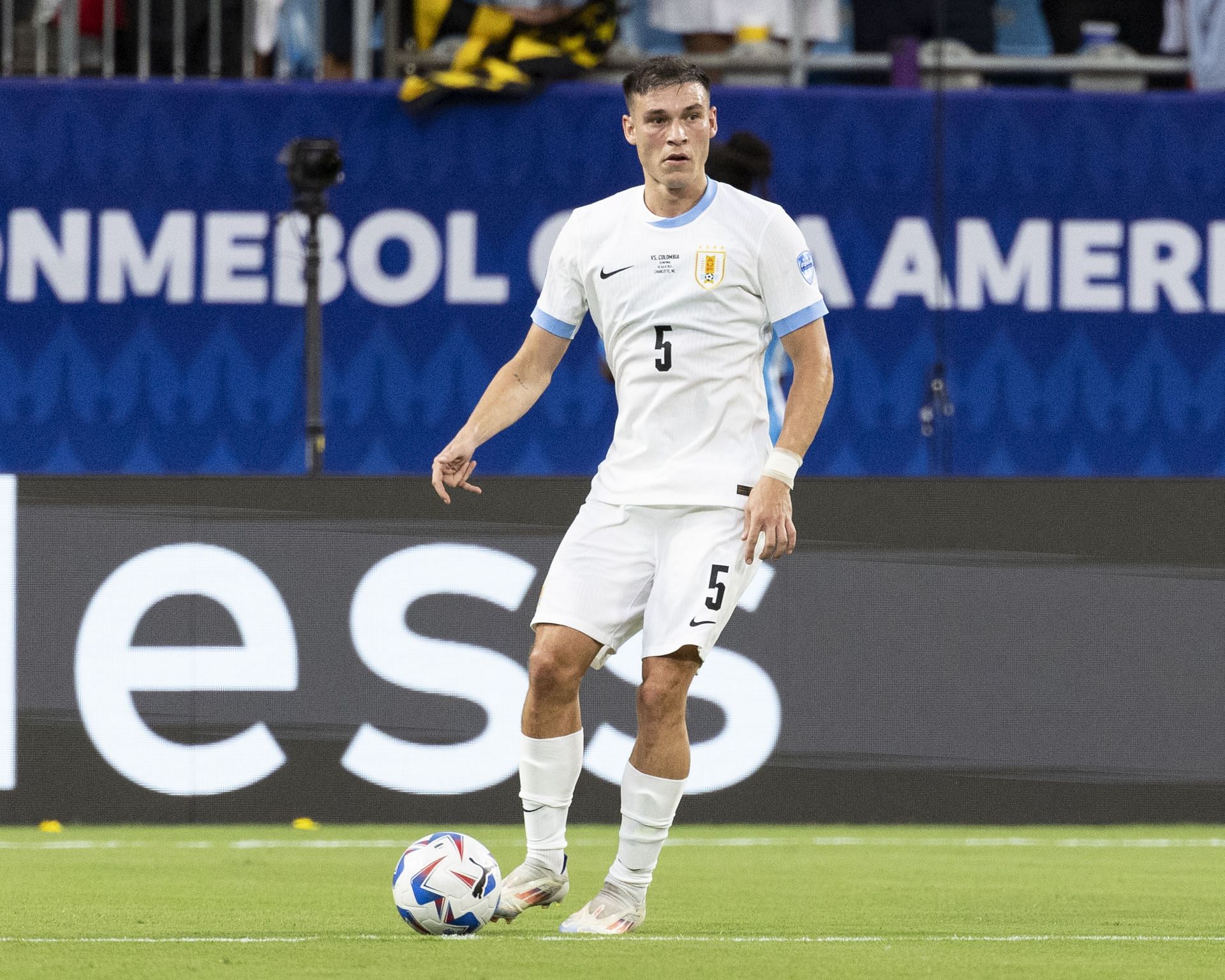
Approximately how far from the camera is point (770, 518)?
15.1ft

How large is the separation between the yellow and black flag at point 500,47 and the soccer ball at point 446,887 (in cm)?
625

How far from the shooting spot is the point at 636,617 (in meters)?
4.77

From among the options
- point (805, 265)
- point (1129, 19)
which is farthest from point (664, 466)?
point (1129, 19)

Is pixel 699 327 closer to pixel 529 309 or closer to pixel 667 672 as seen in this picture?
pixel 667 672

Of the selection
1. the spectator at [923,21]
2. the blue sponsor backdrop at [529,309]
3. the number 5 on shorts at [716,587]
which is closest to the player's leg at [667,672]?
the number 5 on shorts at [716,587]

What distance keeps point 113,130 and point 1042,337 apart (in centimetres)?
468

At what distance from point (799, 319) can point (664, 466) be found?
0.45 meters

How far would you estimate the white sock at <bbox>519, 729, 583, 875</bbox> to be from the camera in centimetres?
474

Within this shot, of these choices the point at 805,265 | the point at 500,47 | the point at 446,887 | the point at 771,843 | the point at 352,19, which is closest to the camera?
the point at 446,887

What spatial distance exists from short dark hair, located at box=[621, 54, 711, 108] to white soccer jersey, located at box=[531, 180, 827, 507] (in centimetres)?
28

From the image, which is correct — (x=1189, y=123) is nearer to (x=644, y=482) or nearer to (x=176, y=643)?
(x=176, y=643)

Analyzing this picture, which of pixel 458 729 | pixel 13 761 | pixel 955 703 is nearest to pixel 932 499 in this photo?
pixel 955 703

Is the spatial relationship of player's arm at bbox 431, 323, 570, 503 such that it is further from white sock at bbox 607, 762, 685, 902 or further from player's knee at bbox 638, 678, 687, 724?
white sock at bbox 607, 762, 685, 902

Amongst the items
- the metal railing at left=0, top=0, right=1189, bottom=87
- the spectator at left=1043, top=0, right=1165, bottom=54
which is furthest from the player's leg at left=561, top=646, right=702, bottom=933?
the spectator at left=1043, top=0, right=1165, bottom=54
